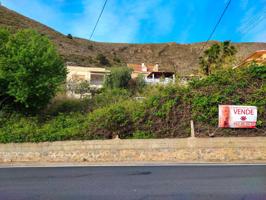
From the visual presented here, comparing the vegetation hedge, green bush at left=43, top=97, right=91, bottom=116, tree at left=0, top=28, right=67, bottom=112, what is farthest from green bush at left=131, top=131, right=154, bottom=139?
tree at left=0, top=28, right=67, bottom=112

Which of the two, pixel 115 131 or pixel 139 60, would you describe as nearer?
pixel 115 131

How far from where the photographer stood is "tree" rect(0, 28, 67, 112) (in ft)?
66.7

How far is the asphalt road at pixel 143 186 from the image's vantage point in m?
7.52

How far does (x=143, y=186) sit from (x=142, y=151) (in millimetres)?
7955

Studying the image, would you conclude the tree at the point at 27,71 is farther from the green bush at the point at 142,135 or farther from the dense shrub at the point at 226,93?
the dense shrub at the point at 226,93

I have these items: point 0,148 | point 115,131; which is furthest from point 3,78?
point 115,131

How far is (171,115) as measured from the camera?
18359mm

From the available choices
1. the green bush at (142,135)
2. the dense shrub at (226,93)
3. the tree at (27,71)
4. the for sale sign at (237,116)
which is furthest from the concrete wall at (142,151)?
the tree at (27,71)

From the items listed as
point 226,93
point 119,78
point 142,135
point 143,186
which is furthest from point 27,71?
point 119,78

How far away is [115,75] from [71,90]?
27.4ft

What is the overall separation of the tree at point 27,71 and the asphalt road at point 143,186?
1042 centimetres

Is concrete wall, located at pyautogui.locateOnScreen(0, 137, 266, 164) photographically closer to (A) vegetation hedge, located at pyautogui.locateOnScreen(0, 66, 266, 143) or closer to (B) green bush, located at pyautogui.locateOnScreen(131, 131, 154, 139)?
(A) vegetation hedge, located at pyautogui.locateOnScreen(0, 66, 266, 143)

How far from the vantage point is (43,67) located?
21312 millimetres

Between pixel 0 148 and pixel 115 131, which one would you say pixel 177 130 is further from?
pixel 0 148
